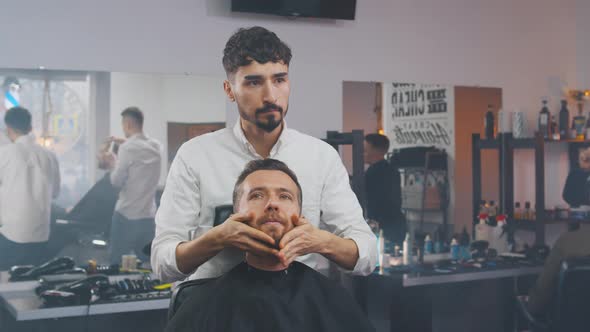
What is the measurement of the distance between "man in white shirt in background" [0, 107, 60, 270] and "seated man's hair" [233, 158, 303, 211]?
1.72 metres

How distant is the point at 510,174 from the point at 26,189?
2683 mm

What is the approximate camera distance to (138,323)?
10.1 feet

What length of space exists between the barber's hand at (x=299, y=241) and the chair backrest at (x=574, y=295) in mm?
1703

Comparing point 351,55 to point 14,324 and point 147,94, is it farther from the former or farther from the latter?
point 14,324

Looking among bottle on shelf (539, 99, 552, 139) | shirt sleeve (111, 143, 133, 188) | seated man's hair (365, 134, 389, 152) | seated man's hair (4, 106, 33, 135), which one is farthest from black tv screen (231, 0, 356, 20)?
bottle on shelf (539, 99, 552, 139)

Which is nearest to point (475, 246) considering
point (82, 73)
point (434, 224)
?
point (434, 224)

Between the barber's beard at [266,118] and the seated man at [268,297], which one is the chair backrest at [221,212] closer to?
the seated man at [268,297]

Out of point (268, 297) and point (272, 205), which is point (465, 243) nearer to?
point (268, 297)

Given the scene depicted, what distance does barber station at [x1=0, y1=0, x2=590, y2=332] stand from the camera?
4.78 feet

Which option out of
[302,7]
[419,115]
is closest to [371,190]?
[419,115]

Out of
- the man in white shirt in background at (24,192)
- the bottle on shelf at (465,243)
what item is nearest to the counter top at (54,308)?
the man in white shirt in background at (24,192)

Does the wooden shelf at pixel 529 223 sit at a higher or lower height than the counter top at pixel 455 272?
higher

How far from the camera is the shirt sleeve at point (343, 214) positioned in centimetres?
149

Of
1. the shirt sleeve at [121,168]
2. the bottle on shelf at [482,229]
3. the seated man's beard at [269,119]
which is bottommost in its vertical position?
the bottle on shelf at [482,229]
